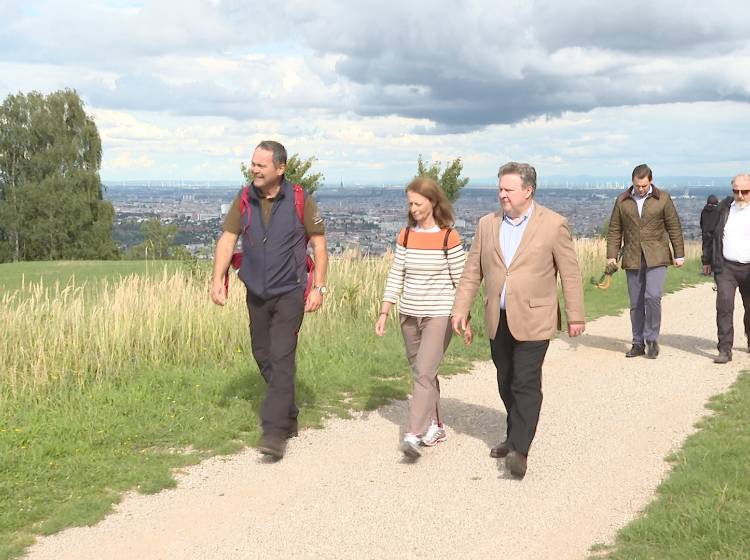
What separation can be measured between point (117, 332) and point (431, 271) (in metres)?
3.81

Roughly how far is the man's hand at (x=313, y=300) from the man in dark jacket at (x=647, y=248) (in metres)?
4.57

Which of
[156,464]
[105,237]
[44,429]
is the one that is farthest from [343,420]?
[105,237]

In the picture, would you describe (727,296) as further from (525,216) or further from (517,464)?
(517,464)

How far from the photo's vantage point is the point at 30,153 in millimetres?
53812

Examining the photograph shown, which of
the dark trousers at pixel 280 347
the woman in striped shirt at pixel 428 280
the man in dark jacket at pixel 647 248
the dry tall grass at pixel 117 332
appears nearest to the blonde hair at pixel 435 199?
the woman in striped shirt at pixel 428 280

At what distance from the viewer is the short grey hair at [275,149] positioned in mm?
5539

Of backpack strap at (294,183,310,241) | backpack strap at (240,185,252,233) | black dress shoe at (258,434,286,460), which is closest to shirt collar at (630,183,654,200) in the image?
backpack strap at (294,183,310,241)

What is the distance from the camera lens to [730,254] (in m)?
9.01

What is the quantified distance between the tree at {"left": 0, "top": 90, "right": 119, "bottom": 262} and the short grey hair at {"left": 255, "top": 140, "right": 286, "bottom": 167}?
49298 millimetres

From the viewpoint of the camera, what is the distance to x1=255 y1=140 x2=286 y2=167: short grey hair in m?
5.54

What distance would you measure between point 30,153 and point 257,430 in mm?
52906

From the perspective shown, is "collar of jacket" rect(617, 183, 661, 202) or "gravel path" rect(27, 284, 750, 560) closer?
"gravel path" rect(27, 284, 750, 560)

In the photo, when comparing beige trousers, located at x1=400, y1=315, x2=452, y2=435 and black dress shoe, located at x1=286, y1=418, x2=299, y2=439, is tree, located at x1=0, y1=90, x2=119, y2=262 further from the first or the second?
beige trousers, located at x1=400, y1=315, x2=452, y2=435

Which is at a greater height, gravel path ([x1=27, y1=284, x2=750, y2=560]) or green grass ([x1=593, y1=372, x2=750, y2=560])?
green grass ([x1=593, y1=372, x2=750, y2=560])
